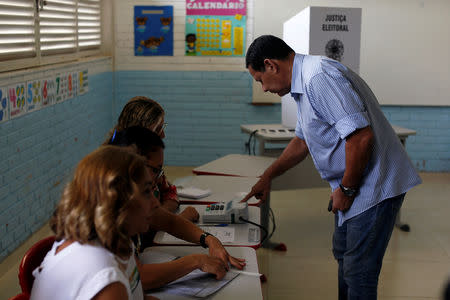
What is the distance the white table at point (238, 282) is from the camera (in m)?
1.59

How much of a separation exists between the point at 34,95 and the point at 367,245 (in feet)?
8.87

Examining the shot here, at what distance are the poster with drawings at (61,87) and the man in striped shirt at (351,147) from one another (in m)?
2.54

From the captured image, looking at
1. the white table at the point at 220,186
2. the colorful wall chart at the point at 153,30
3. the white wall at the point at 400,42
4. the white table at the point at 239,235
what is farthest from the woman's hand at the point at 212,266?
the colorful wall chart at the point at 153,30

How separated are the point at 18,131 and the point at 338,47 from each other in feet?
7.77

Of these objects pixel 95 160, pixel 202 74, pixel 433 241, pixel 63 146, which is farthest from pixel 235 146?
pixel 95 160

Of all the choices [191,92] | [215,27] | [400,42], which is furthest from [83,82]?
[400,42]

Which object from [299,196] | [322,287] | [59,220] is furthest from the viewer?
[299,196]

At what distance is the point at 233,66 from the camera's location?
19.8 ft

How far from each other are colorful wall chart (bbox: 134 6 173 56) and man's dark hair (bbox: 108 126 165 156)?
176 inches

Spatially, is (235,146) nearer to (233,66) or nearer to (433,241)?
(233,66)

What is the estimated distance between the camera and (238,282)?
1.69 metres

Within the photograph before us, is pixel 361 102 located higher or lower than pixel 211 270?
higher

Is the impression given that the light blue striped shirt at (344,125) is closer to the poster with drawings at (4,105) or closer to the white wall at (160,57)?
the poster with drawings at (4,105)

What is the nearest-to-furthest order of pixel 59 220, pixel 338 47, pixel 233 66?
pixel 59 220 → pixel 338 47 → pixel 233 66
